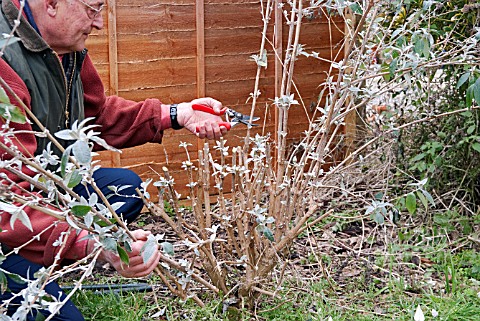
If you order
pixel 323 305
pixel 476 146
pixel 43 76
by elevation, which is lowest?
pixel 323 305

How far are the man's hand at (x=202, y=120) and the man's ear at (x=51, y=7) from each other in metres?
0.75

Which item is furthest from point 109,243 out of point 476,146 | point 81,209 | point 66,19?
point 476,146

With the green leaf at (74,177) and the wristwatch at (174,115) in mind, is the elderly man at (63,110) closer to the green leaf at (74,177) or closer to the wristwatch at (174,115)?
the wristwatch at (174,115)

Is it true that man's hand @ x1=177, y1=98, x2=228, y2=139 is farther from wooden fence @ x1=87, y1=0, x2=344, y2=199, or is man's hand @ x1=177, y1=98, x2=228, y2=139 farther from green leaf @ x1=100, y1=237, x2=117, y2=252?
wooden fence @ x1=87, y1=0, x2=344, y2=199

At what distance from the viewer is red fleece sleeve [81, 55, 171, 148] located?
3.63 metres

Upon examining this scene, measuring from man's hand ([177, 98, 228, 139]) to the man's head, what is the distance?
59cm

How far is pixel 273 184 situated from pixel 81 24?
118 cm

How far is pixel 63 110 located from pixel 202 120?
0.60 metres

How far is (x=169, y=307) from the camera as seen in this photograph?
3.60 m

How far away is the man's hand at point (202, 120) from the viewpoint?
3.38 meters

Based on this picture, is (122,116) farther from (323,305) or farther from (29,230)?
(323,305)

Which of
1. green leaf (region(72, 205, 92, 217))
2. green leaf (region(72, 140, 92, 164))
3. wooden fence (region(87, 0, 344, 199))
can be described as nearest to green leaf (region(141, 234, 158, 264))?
green leaf (region(72, 205, 92, 217))

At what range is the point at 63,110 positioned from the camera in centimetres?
334

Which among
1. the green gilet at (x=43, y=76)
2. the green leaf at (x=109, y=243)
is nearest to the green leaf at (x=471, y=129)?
the green gilet at (x=43, y=76)
